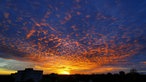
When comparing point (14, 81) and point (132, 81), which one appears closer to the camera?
point (132, 81)

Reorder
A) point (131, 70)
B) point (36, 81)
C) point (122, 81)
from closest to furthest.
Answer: point (122, 81) < point (36, 81) < point (131, 70)

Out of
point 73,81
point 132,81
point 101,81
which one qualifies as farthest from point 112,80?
point 73,81

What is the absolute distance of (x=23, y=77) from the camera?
53875 millimetres

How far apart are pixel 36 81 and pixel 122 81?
26.5 metres

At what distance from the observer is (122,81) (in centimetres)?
4422

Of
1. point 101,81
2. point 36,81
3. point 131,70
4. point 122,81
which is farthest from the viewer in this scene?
point 131,70

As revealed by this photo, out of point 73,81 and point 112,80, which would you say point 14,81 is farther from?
point 112,80

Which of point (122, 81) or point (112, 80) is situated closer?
point (122, 81)

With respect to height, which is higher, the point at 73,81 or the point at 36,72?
the point at 36,72

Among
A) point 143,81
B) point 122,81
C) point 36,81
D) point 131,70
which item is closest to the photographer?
point 143,81

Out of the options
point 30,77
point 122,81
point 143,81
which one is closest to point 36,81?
point 30,77

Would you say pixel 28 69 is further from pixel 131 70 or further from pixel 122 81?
pixel 131 70

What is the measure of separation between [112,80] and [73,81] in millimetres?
11491

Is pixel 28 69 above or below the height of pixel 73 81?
above
